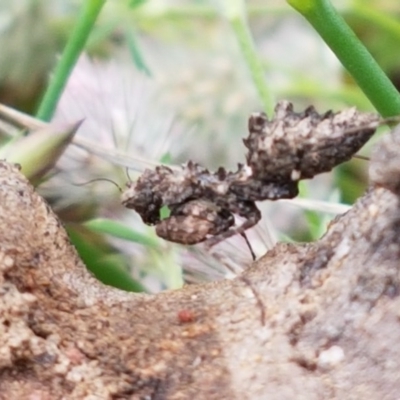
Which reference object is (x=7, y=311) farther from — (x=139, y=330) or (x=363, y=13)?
(x=363, y=13)

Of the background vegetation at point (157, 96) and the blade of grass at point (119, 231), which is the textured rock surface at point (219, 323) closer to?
the background vegetation at point (157, 96)

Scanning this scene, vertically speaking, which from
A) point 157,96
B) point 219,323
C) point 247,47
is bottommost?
point 219,323

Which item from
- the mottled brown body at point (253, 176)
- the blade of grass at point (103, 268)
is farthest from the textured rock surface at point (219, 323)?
the blade of grass at point (103, 268)

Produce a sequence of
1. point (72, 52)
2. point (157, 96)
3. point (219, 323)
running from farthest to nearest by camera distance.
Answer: point (157, 96) → point (72, 52) → point (219, 323)

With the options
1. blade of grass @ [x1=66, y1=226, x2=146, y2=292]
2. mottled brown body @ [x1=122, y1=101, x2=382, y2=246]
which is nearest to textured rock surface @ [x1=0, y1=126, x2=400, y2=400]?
→ mottled brown body @ [x1=122, y1=101, x2=382, y2=246]

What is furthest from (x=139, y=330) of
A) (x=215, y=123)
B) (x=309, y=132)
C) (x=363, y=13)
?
(x=215, y=123)

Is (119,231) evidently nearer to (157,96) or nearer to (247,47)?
(247,47)

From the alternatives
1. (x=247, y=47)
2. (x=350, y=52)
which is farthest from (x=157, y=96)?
(x=350, y=52)

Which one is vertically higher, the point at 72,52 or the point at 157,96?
the point at 157,96
